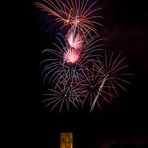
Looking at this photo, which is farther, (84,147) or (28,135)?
(84,147)

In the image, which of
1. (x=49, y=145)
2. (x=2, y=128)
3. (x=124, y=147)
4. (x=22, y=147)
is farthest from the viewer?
(x=124, y=147)

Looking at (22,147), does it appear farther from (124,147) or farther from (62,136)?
(124,147)

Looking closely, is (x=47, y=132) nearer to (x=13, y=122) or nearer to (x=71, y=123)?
(x=71, y=123)

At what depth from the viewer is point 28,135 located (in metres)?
30.4

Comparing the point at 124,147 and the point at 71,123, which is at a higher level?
the point at 71,123

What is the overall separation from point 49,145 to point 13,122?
625 cm

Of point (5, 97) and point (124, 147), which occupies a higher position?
point (5, 97)

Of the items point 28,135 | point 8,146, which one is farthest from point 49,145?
point 8,146

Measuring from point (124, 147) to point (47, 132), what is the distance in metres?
7.99

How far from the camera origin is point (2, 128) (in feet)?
89.8

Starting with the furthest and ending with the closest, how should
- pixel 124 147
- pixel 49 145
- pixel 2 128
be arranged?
pixel 124 147, pixel 49 145, pixel 2 128

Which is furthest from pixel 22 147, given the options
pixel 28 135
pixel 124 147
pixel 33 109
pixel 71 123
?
pixel 124 147

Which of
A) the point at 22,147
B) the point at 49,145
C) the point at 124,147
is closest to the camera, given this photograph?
the point at 22,147

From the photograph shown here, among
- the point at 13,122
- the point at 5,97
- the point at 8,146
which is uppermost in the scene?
the point at 5,97
